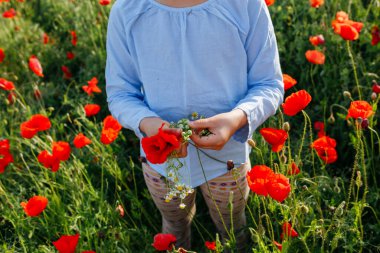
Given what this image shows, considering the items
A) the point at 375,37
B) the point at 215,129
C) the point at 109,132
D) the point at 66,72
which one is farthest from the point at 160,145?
the point at 66,72

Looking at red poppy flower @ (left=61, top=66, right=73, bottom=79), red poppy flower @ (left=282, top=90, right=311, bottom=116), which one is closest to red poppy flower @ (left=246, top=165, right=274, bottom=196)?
red poppy flower @ (left=282, top=90, right=311, bottom=116)

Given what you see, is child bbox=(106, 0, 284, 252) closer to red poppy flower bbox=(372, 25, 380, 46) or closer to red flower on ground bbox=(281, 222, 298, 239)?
red flower on ground bbox=(281, 222, 298, 239)

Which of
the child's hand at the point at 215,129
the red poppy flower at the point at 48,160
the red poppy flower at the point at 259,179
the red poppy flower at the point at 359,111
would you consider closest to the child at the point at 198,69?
the child's hand at the point at 215,129

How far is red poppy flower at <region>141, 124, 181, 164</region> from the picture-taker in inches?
41.7

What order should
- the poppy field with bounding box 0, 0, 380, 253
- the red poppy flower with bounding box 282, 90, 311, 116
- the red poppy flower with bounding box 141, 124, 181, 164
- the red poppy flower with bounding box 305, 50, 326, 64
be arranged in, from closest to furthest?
the red poppy flower with bounding box 141, 124, 181, 164
the red poppy flower with bounding box 282, 90, 311, 116
the poppy field with bounding box 0, 0, 380, 253
the red poppy flower with bounding box 305, 50, 326, 64

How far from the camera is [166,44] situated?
1.28 meters

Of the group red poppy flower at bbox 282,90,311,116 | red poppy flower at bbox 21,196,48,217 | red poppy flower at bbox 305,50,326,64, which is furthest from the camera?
red poppy flower at bbox 305,50,326,64

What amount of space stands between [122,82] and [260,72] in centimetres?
38

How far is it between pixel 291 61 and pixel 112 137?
1119 mm

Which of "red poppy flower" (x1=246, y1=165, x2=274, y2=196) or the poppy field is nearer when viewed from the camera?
"red poppy flower" (x1=246, y1=165, x2=274, y2=196)

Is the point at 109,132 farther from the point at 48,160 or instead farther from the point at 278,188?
the point at 278,188

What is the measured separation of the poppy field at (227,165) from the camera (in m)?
1.44

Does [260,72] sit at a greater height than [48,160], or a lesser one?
greater

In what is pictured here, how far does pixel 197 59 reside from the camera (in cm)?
129
